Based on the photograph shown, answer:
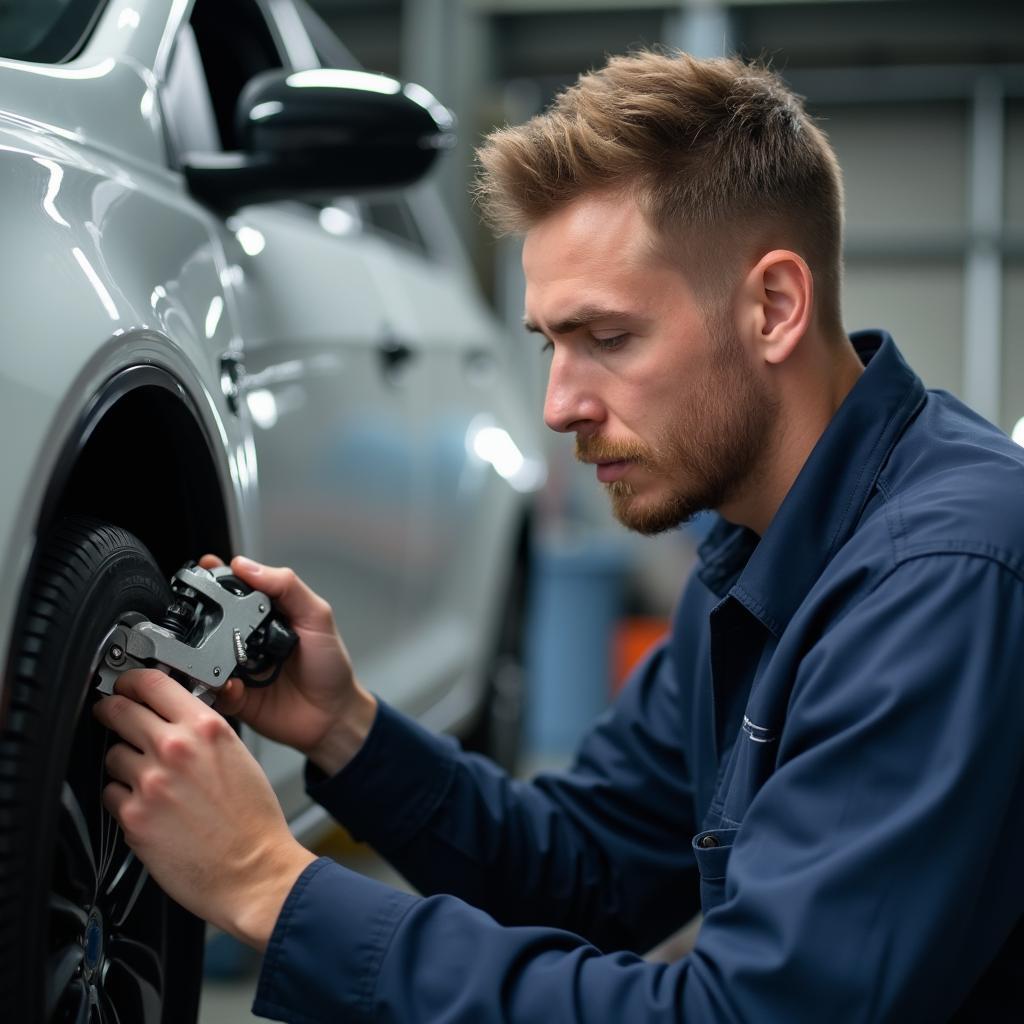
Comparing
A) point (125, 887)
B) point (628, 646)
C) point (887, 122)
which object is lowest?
point (628, 646)

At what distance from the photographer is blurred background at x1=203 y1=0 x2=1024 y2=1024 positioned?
7258 millimetres

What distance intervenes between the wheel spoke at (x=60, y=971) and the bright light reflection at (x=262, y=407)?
558 millimetres

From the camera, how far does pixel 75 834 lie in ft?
3.32

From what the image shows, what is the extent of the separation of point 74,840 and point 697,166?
2.56 feet

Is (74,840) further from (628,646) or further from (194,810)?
(628,646)

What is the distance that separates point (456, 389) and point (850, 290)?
Result: 529 centimetres

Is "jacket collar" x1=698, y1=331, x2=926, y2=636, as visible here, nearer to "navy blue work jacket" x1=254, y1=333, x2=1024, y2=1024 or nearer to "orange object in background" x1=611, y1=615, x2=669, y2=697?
"navy blue work jacket" x1=254, y1=333, x2=1024, y2=1024

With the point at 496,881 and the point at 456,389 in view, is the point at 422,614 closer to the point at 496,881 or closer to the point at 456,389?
the point at 456,389

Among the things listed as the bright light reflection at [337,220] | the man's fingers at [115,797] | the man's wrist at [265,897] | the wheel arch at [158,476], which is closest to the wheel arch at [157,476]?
the wheel arch at [158,476]

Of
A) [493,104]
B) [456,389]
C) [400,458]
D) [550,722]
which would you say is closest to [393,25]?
[493,104]

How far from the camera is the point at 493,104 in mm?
7359

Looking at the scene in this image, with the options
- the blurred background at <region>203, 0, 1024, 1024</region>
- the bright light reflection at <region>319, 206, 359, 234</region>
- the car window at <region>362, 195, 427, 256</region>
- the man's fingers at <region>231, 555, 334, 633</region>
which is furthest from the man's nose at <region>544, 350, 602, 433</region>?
the blurred background at <region>203, 0, 1024, 1024</region>

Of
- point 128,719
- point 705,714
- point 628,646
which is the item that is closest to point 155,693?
point 128,719

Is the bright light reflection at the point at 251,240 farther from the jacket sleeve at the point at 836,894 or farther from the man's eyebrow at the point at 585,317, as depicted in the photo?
the jacket sleeve at the point at 836,894
